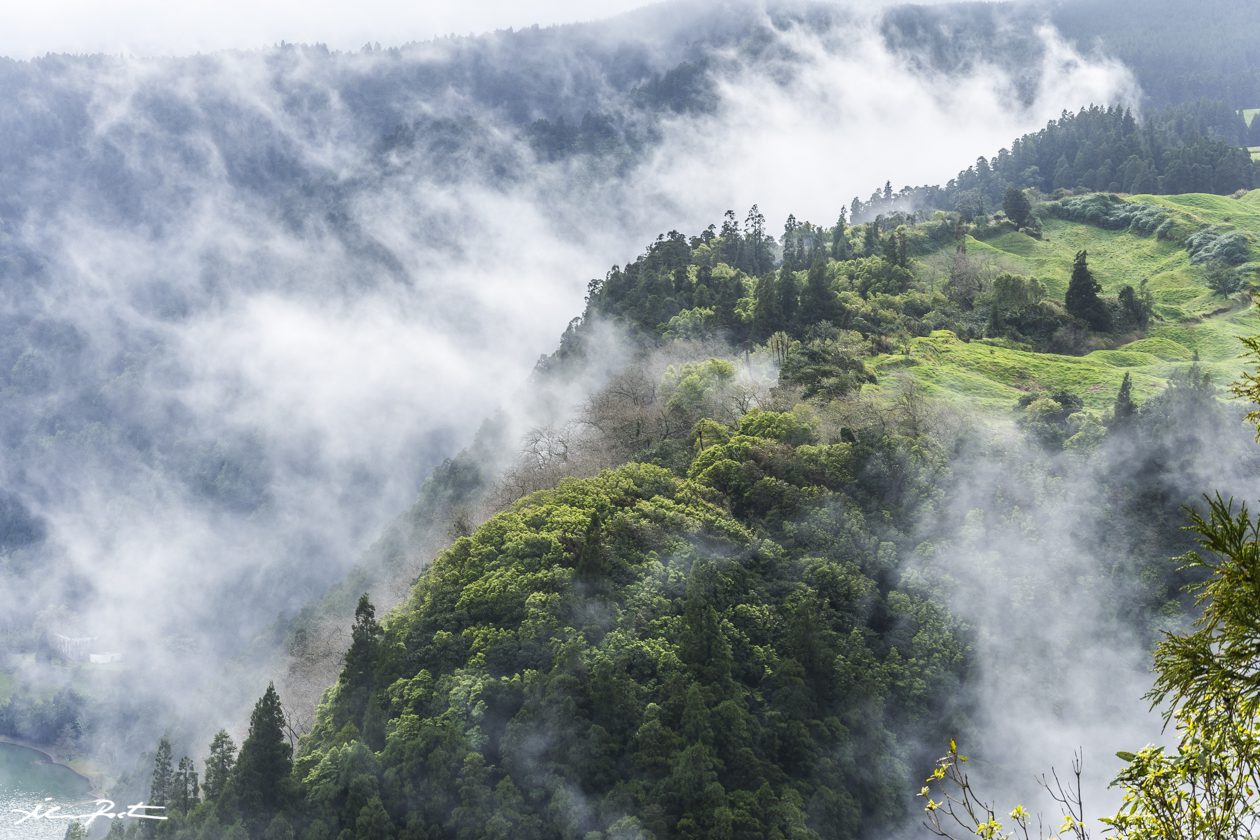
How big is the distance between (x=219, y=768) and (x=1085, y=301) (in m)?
45.1

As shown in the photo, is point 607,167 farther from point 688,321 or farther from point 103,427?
point 688,321

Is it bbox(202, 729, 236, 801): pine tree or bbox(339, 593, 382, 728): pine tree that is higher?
bbox(339, 593, 382, 728): pine tree

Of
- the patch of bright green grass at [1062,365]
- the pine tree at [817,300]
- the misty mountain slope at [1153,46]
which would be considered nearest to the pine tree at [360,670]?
the patch of bright green grass at [1062,365]

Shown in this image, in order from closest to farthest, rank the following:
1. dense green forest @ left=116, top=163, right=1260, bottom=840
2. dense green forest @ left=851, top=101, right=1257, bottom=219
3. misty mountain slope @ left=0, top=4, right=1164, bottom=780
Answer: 1. dense green forest @ left=116, top=163, right=1260, bottom=840
2. dense green forest @ left=851, top=101, right=1257, bottom=219
3. misty mountain slope @ left=0, top=4, right=1164, bottom=780

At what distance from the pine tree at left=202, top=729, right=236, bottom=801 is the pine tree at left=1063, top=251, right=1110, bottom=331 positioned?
43919mm

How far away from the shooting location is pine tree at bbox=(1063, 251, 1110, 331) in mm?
56688

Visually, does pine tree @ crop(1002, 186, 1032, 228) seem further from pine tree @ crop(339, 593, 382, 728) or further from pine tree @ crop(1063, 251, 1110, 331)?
pine tree @ crop(339, 593, 382, 728)

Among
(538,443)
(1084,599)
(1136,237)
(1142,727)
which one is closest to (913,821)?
(1142,727)

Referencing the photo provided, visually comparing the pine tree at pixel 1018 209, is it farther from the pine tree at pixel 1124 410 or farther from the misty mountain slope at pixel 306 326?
the misty mountain slope at pixel 306 326

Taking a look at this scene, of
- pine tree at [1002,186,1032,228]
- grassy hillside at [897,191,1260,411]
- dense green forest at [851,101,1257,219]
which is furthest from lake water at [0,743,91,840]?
dense green forest at [851,101,1257,219]

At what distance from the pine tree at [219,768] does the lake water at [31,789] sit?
158 feet

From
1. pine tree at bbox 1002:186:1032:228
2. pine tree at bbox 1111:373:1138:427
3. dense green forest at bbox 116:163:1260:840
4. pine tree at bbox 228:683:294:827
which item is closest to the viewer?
dense green forest at bbox 116:163:1260:840

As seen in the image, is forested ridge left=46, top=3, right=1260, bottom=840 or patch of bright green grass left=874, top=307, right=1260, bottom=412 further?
patch of bright green grass left=874, top=307, right=1260, bottom=412

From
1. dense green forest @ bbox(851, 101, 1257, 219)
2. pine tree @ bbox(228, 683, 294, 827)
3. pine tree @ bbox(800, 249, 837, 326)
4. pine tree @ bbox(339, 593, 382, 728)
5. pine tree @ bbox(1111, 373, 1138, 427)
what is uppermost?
dense green forest @ bbox(851, 101, 1257, 219)
